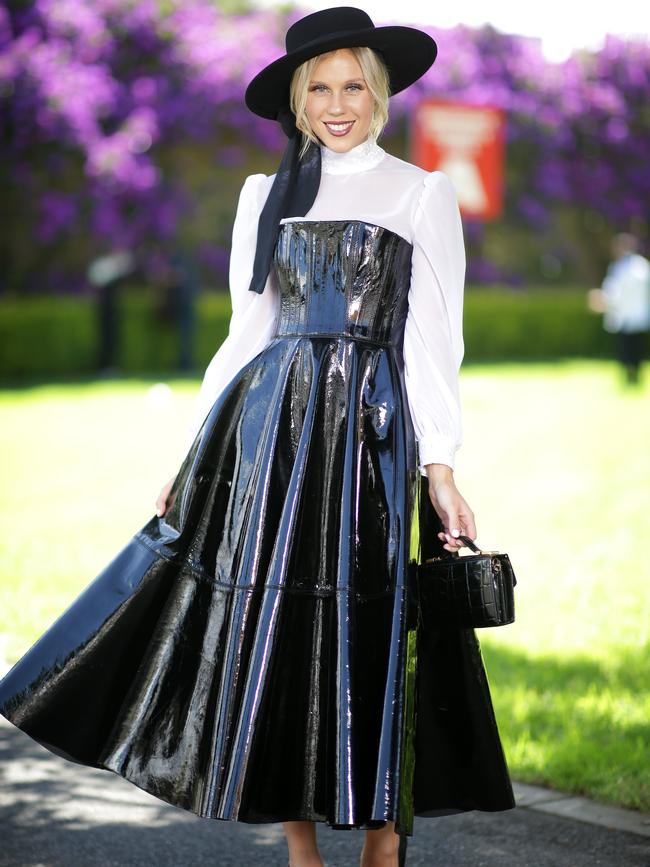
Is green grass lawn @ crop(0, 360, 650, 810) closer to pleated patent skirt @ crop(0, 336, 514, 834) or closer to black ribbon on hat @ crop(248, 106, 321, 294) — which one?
pleated patent skirt @ crop(0, 336, 514, 834)

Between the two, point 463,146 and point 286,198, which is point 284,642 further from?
point 463,146

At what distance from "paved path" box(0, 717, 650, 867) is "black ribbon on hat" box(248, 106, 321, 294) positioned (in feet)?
5.15

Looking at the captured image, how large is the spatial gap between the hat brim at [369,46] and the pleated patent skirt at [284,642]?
0.65 metres

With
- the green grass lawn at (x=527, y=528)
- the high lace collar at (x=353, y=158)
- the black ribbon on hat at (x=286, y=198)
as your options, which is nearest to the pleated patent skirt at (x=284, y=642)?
the black ribbon on hat at (x=286, y=198)

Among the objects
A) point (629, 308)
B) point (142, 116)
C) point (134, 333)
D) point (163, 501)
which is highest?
point (142, 116)

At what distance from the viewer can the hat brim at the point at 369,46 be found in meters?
2.83

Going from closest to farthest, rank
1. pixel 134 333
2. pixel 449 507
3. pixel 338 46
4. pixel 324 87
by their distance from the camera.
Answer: pixel 449 507
pixel 338 46
pixel 324 87
pixel 134 333

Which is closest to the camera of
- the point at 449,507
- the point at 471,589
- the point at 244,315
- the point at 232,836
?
the point at 471,589

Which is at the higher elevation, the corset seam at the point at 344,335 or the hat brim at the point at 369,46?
the hat brim at the point at 369,46

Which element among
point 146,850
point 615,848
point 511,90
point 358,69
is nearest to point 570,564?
point 615,848

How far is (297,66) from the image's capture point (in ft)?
9.65

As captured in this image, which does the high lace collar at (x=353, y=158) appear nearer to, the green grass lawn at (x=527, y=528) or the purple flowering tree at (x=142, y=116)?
the green grass lawn at (x=527, y=528)

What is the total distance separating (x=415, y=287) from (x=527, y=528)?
5033 mm

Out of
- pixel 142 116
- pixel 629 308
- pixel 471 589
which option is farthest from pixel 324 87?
pixel 142 116
